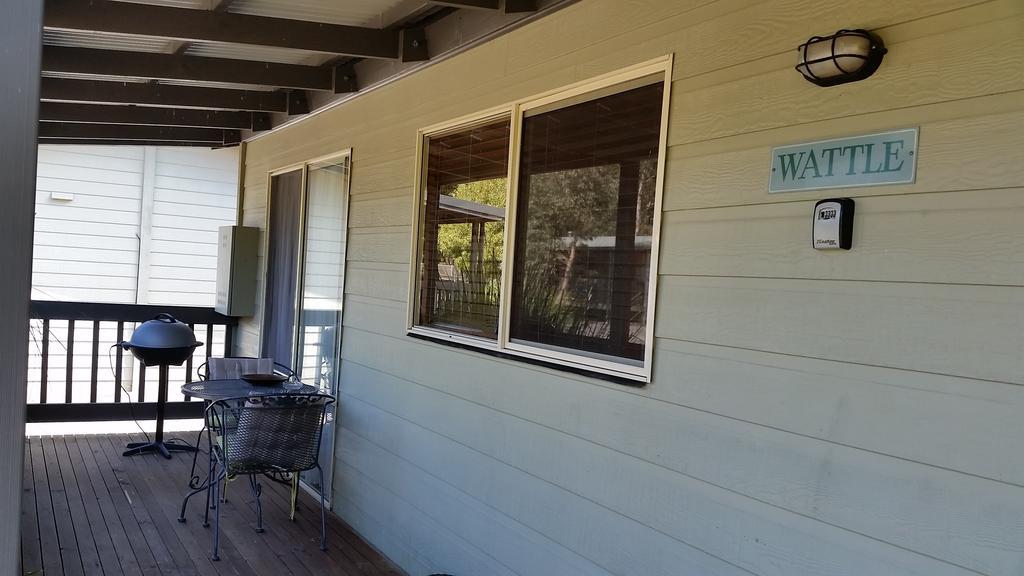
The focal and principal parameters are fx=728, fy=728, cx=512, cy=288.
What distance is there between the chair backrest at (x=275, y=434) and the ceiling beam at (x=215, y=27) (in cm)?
177

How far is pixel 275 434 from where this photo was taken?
3.79m

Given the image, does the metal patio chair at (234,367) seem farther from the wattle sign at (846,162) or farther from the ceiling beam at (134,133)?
the wattle sign at (846,162)

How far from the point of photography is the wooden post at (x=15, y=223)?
646 millimetres

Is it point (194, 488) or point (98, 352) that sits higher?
point (98, 352)

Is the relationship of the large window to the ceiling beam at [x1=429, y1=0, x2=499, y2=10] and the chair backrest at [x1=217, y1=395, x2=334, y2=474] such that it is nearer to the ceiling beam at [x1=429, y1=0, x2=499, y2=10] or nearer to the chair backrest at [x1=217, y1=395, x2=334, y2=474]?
the ceiling beam at [x1=429, y1=0, x2=499, y2=10]

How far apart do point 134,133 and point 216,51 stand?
8.97 ft

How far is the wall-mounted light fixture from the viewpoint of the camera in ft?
5.33

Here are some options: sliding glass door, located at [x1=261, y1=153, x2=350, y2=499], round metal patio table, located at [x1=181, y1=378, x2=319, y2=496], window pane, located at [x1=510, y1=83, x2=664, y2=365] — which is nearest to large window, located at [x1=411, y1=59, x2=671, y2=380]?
window pane, located at [x1=510, y1=83, x2=664, y2=365]

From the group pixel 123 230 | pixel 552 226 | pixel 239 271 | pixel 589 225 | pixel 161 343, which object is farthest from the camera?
pixel 123 230

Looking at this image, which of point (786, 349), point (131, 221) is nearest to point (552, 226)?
point (786, 349)

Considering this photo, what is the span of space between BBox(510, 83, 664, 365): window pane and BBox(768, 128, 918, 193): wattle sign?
51 cm

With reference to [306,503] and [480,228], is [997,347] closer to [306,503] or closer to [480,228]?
[480,228]

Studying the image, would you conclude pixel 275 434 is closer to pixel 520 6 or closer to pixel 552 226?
pixel 552 226

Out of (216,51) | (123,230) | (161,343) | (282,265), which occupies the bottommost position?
(161,343)
